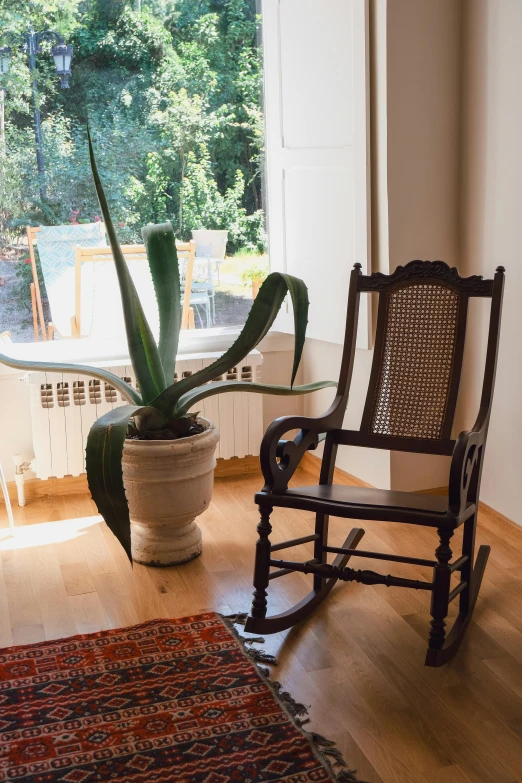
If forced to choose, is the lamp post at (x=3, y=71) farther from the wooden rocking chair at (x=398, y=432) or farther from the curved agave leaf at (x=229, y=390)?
the wooden rocking chair at (x=398, y=432)

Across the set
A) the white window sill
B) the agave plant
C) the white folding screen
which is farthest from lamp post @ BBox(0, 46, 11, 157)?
the white folding screen

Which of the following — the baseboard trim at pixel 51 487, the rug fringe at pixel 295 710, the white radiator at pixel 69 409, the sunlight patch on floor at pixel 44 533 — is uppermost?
the white radiator at pixel 69 409

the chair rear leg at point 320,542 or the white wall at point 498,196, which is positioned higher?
the white wall at point 498,196

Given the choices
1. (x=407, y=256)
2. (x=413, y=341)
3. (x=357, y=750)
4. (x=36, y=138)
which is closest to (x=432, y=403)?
(x=413, y=341)

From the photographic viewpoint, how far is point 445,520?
2.30m

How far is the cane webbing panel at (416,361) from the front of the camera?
2824 mm

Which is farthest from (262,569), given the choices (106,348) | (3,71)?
(3,71)

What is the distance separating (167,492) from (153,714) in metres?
0.97

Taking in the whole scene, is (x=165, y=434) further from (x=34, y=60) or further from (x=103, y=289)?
(x=34, y=60)

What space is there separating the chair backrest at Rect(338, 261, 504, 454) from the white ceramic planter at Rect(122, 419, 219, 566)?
0.59 m

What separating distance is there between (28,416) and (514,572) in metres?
2.17

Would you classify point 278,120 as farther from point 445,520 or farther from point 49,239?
point 445,520

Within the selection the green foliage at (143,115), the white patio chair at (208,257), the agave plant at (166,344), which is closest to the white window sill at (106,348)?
the white patio chair at (208,257)

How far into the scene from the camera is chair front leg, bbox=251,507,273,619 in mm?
2549
